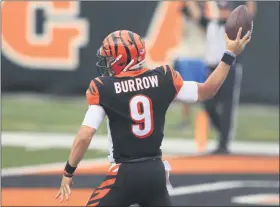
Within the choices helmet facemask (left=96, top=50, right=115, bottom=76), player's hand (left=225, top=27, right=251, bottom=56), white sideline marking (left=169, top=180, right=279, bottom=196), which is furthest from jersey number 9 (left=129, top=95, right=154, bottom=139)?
white sideline marking (left=169, top=180, right=279, bottom=196)

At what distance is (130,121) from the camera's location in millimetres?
4672

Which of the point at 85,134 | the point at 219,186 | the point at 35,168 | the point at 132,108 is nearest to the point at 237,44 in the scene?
the point at 132,108

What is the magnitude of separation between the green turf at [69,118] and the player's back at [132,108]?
7126mm

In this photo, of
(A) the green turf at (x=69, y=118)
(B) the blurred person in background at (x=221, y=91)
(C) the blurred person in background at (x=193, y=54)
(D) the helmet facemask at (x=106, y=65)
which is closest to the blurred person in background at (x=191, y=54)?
(C) the blurred person in background at (x=193, y=54)

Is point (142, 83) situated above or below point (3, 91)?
above

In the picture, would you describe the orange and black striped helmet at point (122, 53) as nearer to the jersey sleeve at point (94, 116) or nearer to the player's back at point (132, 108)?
the player's back at point (132, 108)

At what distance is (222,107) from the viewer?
10.7 meters

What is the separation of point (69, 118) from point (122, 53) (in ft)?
27.8

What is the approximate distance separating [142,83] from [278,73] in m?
9.19

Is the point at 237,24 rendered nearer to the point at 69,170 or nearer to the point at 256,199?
the point at 69,170

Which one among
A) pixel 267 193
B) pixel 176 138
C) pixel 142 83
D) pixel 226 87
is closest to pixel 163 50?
pixel 176 138

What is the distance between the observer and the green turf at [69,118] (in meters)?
12.1

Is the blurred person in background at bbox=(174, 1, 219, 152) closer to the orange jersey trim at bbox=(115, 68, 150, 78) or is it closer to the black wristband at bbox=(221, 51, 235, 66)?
the black wristband at bbox=(221, 51, 235, 66)

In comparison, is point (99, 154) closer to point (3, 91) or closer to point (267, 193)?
point (267, 193)
